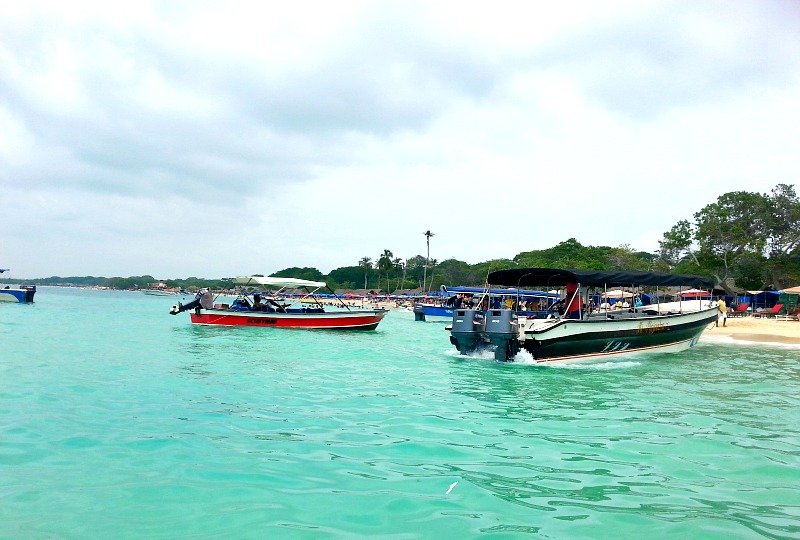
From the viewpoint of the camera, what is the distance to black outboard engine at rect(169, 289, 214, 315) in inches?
1192

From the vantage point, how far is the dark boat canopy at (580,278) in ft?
53.6

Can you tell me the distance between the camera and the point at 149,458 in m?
6.22

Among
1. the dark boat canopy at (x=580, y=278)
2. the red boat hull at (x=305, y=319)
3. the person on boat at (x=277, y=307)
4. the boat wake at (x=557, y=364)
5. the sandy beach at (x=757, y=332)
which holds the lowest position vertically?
the sandy beach at (x=757, y=332)

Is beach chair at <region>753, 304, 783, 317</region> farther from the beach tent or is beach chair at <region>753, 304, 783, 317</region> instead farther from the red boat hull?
the red boat hull

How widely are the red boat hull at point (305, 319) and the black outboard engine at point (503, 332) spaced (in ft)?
42.3

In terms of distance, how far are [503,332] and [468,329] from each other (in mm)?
1284

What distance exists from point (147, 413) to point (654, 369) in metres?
12.6

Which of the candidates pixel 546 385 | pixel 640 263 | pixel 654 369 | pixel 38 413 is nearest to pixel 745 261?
pixel 640 263

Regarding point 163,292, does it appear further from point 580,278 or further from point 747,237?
point 580,278

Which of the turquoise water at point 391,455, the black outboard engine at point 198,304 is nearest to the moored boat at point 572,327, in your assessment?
the turquoise water at point 391,455

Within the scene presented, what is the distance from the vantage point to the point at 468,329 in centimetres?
1625

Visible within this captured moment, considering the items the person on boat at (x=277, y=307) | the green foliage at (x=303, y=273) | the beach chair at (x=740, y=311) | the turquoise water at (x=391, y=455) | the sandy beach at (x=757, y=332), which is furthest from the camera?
the green foliage at (x=303, y=273)

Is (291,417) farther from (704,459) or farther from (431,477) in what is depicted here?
(704,459)

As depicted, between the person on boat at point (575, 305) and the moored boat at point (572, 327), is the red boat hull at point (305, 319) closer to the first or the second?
the moored boat at point (572, 327)
